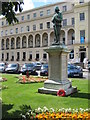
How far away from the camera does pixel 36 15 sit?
191 feet

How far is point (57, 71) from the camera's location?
33.2 ft

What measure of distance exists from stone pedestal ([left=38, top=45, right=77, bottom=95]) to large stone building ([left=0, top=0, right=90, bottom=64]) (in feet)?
104

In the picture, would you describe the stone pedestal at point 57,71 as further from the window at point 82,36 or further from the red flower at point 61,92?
the window at point 82,36

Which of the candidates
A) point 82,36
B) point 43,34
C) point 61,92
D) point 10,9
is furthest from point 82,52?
point 10,9

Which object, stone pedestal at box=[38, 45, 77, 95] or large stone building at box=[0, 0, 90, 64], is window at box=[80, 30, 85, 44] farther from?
stone pedestal at box=[38, 45, 77, 95]

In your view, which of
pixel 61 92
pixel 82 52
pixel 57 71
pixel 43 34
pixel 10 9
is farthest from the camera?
pixel 43 34

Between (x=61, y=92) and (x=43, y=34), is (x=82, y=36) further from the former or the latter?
(x=61, y=92)

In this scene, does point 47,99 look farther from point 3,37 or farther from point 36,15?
point 3,37

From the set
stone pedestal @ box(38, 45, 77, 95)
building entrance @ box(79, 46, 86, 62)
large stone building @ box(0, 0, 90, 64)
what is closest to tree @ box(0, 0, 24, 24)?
stone pedestal @ box(38, 45, 77, 95)

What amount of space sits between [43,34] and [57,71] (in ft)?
156

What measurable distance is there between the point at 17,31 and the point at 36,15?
9.62 m

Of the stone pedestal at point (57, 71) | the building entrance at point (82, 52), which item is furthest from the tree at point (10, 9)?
the building entrance at point (82, 52)

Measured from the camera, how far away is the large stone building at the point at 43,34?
43188 mm

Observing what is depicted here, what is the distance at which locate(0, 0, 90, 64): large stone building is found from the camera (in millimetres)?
43188
